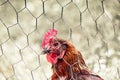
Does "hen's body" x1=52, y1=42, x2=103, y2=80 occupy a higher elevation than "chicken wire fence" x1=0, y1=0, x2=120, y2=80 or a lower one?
lower

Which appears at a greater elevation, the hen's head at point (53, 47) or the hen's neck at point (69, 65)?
the hen's head at point (53, 47)

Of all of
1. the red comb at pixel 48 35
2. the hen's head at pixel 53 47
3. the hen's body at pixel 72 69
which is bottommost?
the hen's body at pixel 72 69

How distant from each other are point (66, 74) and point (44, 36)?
75mm

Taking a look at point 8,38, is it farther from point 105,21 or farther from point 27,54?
point 105,21

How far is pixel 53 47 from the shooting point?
656 mm

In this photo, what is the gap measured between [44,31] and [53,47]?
0.03 meters

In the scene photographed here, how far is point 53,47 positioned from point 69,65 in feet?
0.13

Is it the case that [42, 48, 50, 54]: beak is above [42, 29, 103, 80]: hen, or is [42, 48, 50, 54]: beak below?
above

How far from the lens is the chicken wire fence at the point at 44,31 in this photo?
2.03ft

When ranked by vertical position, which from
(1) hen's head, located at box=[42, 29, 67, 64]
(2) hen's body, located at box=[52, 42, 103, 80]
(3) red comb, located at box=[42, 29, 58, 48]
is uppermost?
(3) red comb, located at box=[42, 29, 58, 48]

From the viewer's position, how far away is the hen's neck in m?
0.66

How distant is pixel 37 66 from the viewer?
2.11 ft

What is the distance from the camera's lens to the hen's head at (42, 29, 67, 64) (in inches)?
25.3

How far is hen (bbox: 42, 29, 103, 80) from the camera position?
0.65 meters
